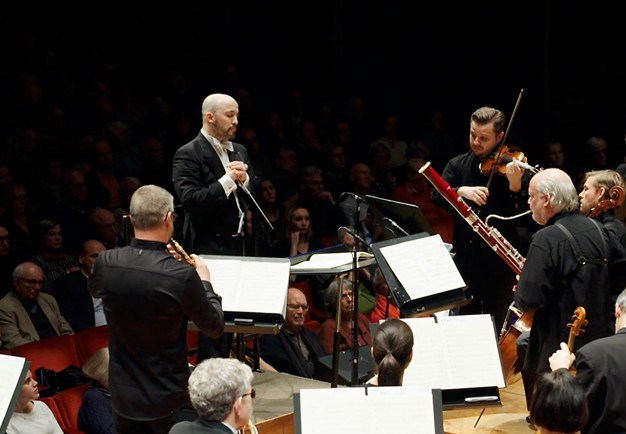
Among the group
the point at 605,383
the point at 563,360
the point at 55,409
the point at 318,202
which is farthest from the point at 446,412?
the point at 318,202

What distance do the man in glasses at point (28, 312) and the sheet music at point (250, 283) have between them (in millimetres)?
1680

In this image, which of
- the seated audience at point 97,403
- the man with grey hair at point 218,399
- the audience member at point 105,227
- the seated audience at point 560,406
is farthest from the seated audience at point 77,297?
the seated audience at point 560,406

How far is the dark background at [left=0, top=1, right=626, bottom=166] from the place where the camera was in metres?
9.12

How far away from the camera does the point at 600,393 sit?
3232 millimetres

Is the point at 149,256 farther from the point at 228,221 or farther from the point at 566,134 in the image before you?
the point at 566,134

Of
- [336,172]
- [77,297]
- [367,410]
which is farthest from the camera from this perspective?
[336,172]

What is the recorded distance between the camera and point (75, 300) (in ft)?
19.0

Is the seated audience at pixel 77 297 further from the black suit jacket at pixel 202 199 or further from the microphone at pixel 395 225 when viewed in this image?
the microphone at pixel 395 225

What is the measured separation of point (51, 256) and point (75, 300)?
17.3 inches

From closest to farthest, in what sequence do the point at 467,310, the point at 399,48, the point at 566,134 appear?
the point at 467,310
the point at 566,134
the point at 399,48

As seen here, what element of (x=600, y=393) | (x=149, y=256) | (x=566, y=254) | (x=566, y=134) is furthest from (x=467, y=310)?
(x=566, y=134)

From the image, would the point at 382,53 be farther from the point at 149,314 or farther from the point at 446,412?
the point at 149,314

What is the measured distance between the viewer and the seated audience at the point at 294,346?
540 centimetres

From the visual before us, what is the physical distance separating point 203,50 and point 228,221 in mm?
5262
